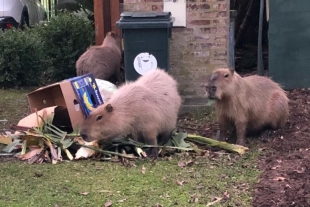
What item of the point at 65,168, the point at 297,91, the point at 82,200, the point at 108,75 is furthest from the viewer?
the point at 108,75

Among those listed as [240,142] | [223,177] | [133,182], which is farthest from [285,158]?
[133,182]

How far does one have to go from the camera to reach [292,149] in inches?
251

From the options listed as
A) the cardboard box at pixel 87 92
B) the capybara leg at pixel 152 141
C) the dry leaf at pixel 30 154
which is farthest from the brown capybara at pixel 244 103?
the dry leaf at pixel 30 154

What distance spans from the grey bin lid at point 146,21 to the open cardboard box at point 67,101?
841mm

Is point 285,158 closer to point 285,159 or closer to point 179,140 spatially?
point 285,159

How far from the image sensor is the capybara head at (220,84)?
646 cm

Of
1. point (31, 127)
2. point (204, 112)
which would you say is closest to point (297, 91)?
point (204, 112)

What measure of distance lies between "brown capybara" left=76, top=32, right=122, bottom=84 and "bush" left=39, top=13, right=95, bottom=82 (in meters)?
0.90

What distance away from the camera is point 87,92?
23.5 feet

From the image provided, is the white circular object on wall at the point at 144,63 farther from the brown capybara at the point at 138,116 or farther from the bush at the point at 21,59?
the bush at the point at 21,59

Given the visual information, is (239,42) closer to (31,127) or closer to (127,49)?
(127,49)

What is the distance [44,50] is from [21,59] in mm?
521

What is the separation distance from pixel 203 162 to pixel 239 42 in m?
6.78

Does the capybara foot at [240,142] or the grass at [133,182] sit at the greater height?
the capybara foot at [240,142]
